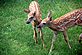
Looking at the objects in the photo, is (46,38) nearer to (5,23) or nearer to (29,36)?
(29,36)

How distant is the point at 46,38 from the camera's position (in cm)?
783

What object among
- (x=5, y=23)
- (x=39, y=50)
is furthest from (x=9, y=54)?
(x=5, y=23)

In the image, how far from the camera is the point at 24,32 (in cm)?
823

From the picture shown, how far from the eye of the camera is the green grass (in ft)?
24.1

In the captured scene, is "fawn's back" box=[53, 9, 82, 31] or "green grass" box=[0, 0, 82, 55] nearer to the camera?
"fawn's back" box=[53, 9, 82, 31]

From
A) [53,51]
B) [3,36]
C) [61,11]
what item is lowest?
[53,51]

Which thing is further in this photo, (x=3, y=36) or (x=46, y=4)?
(x=46, y=4)

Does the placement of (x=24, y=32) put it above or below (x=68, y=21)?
below

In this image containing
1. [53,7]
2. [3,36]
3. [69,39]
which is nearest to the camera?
[69,39]

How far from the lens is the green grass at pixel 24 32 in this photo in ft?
24.1

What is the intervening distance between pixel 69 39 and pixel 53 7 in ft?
7.02

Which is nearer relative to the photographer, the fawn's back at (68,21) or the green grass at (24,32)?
the fawn's back at (68,21)

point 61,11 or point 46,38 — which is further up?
point 61,11

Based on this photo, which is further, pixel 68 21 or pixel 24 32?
pixel 24 32
